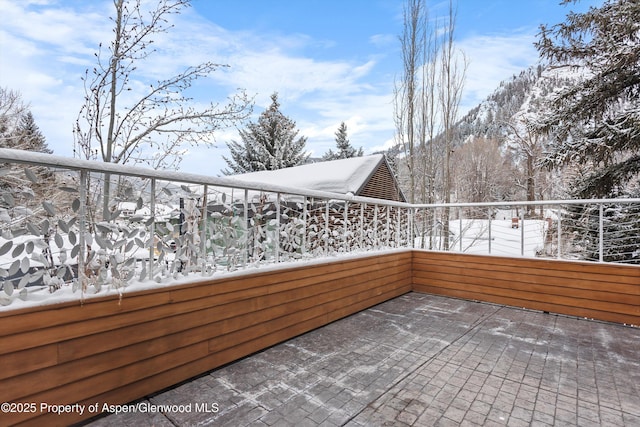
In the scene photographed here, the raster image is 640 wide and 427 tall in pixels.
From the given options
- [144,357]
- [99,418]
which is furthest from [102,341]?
[99,418]

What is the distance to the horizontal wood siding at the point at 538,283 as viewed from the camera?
357cm

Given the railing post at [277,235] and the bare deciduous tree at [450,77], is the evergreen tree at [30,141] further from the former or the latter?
the bare deciduous tree at [450,77]

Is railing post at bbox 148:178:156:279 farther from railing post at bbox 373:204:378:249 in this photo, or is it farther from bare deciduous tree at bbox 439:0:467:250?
bare deciduous tree at bbox 439:0:467:250

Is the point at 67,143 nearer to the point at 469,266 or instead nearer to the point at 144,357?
the point at 144,357

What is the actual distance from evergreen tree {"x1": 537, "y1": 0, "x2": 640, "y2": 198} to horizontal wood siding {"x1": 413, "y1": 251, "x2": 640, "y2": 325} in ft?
9.85

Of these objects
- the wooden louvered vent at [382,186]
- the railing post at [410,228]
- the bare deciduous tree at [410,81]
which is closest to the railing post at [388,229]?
the railing post at [410,228]

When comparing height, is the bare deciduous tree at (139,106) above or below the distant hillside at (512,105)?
below

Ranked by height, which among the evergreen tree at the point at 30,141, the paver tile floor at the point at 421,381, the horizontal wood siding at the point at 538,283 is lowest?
the paver tile floor at the point at 421,381

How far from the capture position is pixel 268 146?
15.0 m

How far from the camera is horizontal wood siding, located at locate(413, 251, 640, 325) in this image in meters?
3.57

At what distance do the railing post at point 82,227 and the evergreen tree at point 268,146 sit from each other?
1289 centimetres

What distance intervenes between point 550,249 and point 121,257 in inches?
305

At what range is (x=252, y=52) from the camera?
607 cm

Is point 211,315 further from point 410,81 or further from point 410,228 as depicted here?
point 410,81
